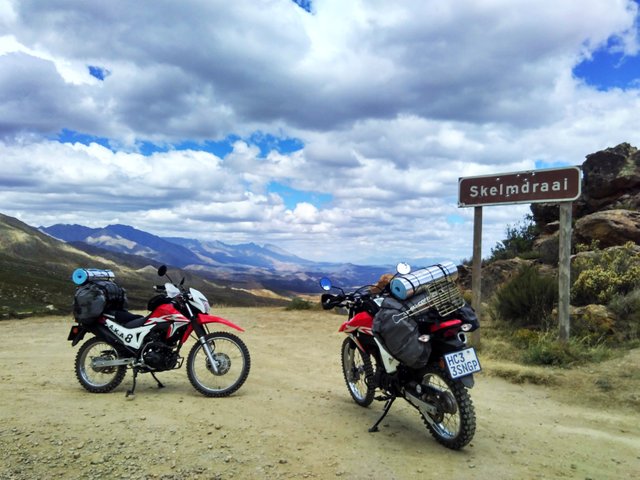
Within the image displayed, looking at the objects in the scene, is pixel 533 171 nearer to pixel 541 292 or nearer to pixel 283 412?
pixel 541 292

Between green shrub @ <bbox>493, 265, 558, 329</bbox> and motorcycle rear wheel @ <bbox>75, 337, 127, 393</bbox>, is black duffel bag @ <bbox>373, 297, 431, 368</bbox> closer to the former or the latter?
motorcycle rear wheel @ <bbox>75, 337, 127, 393</bbox>

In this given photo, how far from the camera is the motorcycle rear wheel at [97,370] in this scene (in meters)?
6.68

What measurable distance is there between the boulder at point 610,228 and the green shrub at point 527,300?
13.8 ft

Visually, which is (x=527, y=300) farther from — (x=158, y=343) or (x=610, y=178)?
(x=610, y=178)

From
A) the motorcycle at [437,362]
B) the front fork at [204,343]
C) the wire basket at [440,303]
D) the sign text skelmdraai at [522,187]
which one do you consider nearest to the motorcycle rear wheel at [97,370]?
the front fork at [204,343]

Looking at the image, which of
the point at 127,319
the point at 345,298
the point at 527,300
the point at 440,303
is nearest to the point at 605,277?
the point at 527,300

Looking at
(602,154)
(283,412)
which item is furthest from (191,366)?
(602,154)

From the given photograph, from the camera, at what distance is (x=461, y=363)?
4758 mm

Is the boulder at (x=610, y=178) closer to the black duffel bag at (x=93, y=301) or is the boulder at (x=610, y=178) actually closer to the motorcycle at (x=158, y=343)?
the motorcycle at (x=158, y=343)

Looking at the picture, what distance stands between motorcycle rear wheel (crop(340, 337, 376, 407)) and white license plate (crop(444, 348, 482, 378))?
1484 mm

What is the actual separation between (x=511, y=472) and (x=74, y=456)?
12.4 ft

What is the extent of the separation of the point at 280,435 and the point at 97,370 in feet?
10.0

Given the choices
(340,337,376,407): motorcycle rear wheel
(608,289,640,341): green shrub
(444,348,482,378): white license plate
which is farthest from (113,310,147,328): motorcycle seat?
(608,289,640,341): green shrub

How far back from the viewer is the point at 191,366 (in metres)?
6.48
